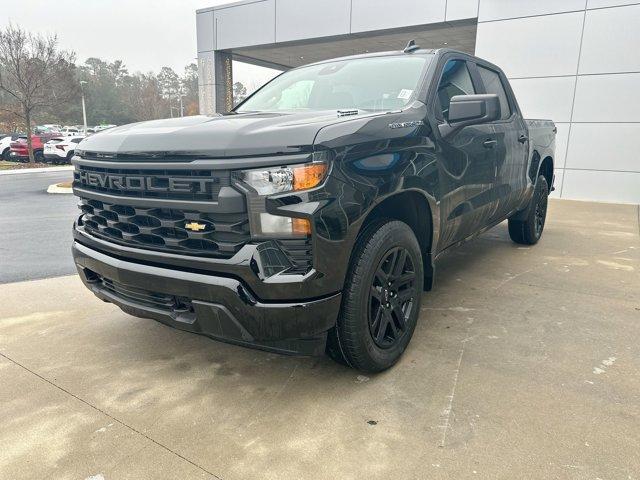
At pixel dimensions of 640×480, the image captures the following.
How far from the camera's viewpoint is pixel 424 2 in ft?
40.3

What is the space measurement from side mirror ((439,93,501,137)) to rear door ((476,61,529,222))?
0.96 metres

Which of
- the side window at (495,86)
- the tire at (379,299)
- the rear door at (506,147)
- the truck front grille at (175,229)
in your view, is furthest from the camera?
the side window at (495,86)

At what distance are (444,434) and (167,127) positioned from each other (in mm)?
2030

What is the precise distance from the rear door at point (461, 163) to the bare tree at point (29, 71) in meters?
22.1

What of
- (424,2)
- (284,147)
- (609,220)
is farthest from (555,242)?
(424,2)

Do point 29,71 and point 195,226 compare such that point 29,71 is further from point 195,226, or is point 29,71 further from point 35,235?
point 195,226

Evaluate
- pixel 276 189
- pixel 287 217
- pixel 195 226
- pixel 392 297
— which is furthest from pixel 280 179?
pixel 392 297

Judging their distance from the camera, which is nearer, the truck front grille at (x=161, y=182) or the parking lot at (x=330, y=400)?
the parking lot at (x=330, y=400)

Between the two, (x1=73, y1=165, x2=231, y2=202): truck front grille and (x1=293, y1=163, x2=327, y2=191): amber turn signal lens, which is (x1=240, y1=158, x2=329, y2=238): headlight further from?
(x1=73, y1=165, x2=231, y2=202): truck front grille

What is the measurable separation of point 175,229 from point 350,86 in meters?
1.78

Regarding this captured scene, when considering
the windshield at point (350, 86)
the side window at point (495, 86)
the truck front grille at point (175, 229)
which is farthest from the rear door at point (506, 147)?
the truck front grille at point (175, 229)

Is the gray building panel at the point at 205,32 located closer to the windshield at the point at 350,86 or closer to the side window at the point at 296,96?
the windshield at the point at 350,86

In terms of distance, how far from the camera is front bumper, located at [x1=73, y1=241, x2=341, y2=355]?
2176 mm

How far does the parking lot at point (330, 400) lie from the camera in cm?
204
